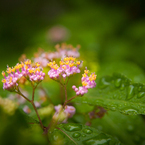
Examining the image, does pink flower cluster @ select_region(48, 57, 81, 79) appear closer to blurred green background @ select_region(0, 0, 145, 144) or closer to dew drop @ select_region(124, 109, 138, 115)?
dew drop @ select_region(124, 109, 138, 115)

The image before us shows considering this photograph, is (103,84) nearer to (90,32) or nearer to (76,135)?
(76,135)

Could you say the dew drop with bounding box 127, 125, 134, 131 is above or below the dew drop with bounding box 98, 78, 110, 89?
below

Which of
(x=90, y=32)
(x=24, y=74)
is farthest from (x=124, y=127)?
(x=90, y=32)

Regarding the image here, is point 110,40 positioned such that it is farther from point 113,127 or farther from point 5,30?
point 5,30

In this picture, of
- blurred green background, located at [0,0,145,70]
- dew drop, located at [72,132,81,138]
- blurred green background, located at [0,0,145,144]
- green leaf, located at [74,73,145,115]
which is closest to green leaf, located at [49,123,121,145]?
dew drop, located at [72,132,81,138]

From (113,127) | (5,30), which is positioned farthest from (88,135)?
(5,30)
